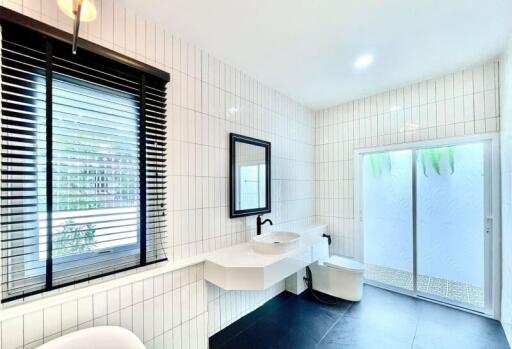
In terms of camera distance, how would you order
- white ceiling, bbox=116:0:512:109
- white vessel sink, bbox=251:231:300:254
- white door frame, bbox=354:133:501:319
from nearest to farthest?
white ceiling, bbox=116:0:512:109 → white vessel sink, bbox=251:231:300:254 → white door frame, bbox=354:133:501:319

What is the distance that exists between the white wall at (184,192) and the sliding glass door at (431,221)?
4.64ft

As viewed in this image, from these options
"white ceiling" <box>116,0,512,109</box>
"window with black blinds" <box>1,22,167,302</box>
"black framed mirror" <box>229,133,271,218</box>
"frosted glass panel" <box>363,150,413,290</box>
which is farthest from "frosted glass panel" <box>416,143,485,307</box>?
"window with black blinds" <box>1,22,167,302</box>

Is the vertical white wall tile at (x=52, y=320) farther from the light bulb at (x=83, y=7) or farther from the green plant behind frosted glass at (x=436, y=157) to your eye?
the green plant behind frosted glass at (x=436, y=157)

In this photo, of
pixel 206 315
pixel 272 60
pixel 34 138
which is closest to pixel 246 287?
pixel 206 315

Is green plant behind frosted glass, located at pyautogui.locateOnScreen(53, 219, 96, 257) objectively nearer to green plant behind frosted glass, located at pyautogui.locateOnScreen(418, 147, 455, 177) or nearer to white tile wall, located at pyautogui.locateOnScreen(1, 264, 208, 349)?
white tile wall, located at pyautogui.locateOnScreen(1, 264, 208, 349)

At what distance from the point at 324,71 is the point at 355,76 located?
0.38m

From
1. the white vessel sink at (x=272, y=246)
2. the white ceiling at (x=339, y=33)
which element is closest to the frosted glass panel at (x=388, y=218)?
the white ceiling at (x=339, y=33)

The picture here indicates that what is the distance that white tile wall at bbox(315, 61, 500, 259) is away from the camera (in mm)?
2430

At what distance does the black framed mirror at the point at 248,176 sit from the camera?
2.35 meters

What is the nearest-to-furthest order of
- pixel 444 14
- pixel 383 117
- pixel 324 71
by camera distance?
pixel 444 14 → pixel 324 71 → pixel 383 117

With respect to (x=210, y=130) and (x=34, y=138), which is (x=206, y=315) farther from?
(x=34, y=138)

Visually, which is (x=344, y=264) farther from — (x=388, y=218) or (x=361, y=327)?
(x=388, y=218)

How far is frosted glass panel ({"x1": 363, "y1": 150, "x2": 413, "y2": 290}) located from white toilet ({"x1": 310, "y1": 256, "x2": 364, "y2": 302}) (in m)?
0.48

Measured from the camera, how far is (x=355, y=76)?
2605 millimetres
